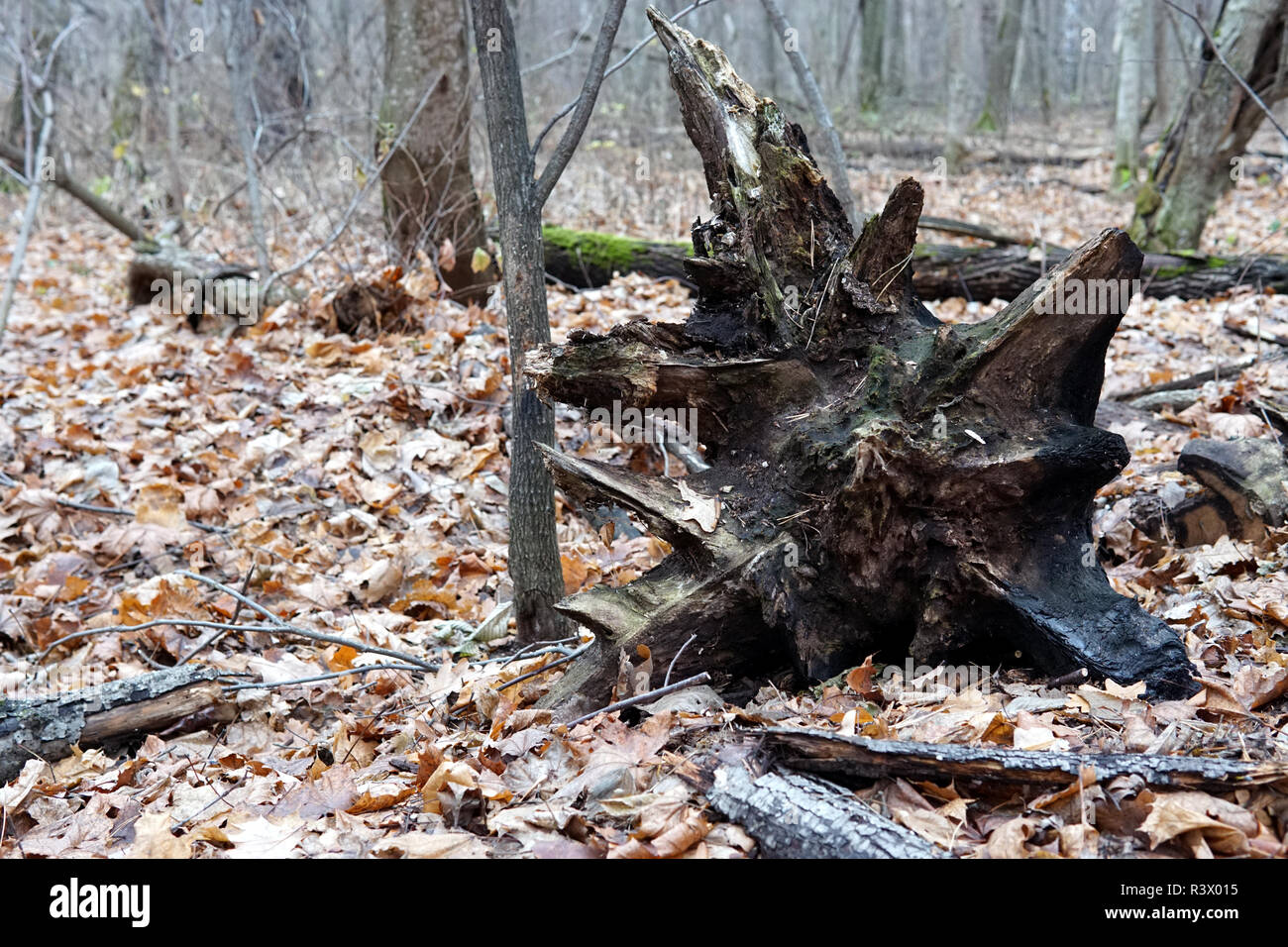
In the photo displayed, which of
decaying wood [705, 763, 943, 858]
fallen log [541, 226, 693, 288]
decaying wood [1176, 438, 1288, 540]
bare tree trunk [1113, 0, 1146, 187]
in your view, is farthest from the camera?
bare tree trunk [1113, 0, 1146, 187]

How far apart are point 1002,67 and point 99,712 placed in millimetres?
21569

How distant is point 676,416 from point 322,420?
128 inches

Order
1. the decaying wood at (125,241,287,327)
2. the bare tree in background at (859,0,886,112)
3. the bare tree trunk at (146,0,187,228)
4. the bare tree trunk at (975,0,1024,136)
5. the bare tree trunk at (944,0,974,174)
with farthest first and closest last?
1. the bare tree in background at (859,0,886,112)
2. the bare tree trunk at (975,0,1024,136)
3. the bare tree trunk at (944,0,974,174)
4. the bare tree trunk at (146,0,187,228)
5. the decaying wood at (125,241,287,327)

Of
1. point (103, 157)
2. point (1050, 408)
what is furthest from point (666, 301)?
point (103, 157)

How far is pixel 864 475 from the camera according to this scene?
271cm

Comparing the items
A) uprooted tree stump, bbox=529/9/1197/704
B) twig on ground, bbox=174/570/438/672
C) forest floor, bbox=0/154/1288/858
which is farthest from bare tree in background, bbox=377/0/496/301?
uprooted tree stump, bbox=529/9/1197/704

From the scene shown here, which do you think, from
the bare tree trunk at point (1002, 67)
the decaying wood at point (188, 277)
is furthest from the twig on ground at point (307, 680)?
the bare tree trunk at point (1002, 67)

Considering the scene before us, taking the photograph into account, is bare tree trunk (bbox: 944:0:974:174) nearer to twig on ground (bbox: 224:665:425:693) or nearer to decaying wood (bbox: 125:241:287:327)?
decaying wood (bbox: 125:241:287:327)

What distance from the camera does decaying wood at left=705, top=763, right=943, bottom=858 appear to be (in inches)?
76.0

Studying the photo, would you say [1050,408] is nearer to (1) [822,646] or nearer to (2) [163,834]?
(1) [822,646]

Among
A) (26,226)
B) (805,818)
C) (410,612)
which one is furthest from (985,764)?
(26,226)

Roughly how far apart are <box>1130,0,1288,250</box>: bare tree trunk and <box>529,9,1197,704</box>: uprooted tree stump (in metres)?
6.50
